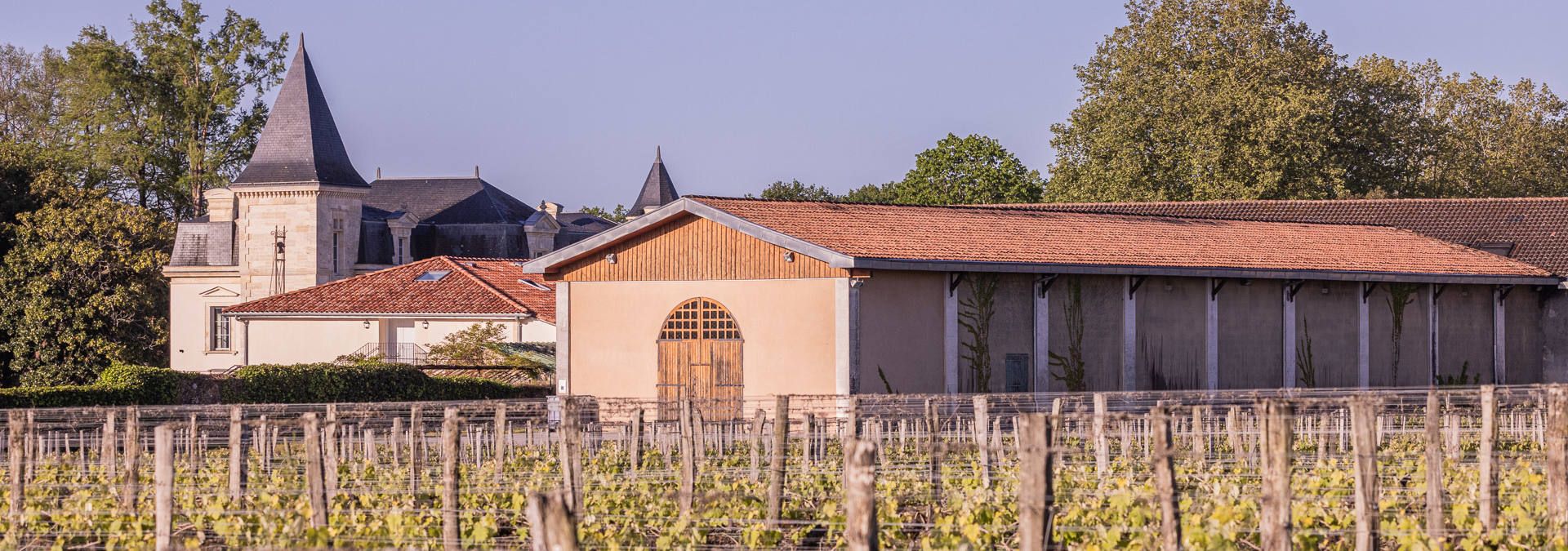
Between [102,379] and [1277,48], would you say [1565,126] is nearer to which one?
[1277,48]

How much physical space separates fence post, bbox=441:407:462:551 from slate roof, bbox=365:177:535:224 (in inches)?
2107

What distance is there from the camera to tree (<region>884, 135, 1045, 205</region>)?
66812 mm

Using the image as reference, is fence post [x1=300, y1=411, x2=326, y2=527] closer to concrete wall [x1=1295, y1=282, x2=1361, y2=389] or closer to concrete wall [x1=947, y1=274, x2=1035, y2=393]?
concrete wall [x1=947, y1=274, x2=1035, y2=393]

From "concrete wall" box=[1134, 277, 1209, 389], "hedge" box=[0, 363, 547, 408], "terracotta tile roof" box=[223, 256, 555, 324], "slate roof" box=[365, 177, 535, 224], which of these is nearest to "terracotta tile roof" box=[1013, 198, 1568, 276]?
"concrete wall" box=[1134, 277, 1209, 389]

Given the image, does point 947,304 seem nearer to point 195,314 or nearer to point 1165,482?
point 1165,482

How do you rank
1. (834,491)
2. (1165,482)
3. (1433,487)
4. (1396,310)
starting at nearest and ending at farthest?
(1165,482) → (1433,487) → (834,491) → (1396,310)

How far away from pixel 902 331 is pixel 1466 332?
12.7 meters

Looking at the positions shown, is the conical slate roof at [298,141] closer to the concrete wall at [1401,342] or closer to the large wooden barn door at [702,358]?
the large wooden barn door at [702,358]

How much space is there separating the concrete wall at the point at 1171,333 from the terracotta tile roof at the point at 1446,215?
6528mm

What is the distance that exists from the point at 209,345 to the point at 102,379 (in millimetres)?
27500

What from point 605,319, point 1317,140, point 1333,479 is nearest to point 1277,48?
point 1317,140

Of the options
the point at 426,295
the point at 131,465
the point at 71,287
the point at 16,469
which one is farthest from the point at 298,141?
the point at 131,465

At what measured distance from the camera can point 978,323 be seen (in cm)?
2450

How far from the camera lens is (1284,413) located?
9.31 m
